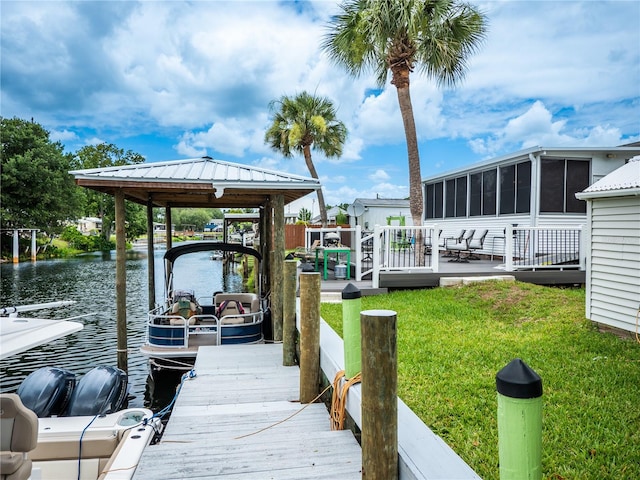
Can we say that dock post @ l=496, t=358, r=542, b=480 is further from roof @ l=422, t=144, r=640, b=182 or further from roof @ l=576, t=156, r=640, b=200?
roof @ l=422, t=144, r=640, b=182

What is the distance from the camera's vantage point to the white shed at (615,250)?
628 centimetres

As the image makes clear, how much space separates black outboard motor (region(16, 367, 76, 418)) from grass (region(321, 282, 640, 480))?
406 cm

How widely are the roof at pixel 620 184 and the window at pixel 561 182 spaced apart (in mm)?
5804

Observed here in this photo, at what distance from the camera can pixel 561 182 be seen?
12594 millimetres

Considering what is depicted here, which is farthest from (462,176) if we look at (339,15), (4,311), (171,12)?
(4,311)

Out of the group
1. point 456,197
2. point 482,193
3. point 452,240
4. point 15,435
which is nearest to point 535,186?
point 482,193

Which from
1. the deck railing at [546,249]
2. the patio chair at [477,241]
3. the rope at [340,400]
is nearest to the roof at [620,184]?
the deck railing at [546,249]

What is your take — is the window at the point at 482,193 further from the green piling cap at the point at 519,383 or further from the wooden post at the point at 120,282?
the green piling cap at the point at 519,383

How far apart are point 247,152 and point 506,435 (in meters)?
66.5

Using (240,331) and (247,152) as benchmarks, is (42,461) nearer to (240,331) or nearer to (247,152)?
(240,331)

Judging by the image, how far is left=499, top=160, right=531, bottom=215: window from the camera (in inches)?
510

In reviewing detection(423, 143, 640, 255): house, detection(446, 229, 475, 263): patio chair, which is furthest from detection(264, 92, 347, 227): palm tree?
detection(423, 143, 640, 255): house

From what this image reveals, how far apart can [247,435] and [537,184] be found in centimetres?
1171

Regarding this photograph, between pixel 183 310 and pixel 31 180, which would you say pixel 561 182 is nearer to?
pixel 183 310
